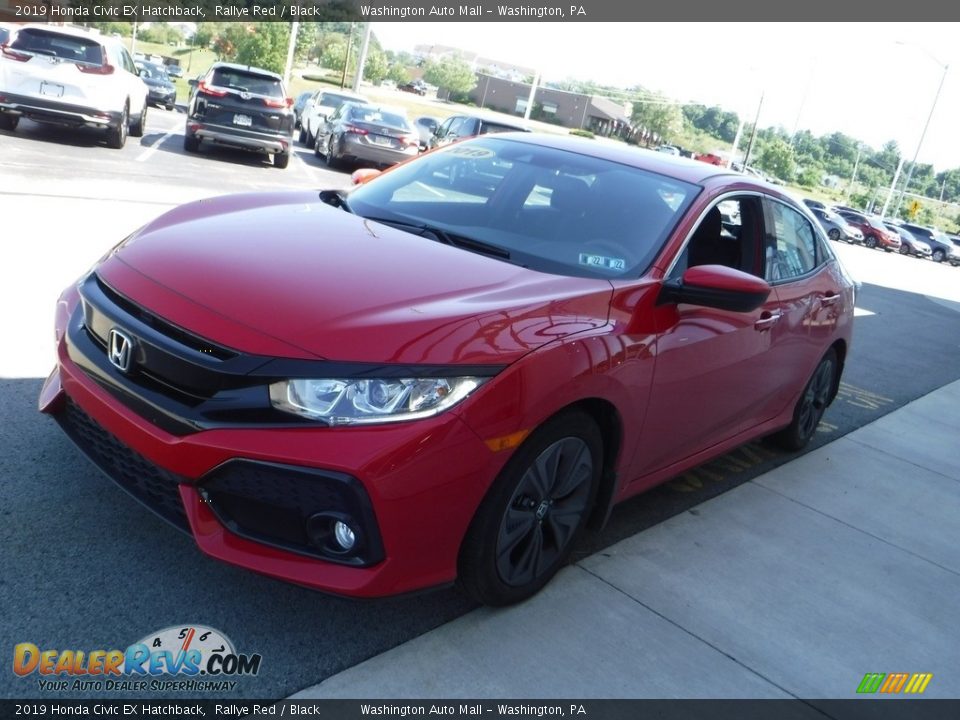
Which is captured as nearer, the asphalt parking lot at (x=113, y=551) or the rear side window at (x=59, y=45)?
the asphalt parking lot at (x=113, y=551)

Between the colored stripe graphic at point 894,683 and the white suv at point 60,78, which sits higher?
the white suv at point 60,78

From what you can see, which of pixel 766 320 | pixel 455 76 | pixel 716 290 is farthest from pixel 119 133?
pixel 455 76

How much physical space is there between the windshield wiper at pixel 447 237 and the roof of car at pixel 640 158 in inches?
38.2

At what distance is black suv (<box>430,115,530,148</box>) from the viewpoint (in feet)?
65.4

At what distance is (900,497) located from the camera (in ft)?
18.5

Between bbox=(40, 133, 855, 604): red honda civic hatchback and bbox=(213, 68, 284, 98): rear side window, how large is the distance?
501 inches

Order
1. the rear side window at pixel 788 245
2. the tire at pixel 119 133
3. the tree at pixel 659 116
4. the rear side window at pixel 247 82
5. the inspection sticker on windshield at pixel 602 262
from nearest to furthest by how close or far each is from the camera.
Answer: the inspection sticker on windshield at pixel 602 262 → the rear side window at pixel 788 245 → the tire at pixel 119 133 → the rear side window at pixel 247 82 → the tree at pixel 659 116

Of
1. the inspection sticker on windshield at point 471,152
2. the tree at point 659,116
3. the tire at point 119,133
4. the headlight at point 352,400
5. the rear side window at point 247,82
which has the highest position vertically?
the tree at point 659,116

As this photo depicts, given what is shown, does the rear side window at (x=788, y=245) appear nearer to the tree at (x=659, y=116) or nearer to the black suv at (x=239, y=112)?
the black suv at (x=239, y=112)

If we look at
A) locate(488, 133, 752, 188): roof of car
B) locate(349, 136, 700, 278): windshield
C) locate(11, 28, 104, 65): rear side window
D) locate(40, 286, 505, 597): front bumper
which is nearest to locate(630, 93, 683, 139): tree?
locate(11, 28, 104, 65): rear side window

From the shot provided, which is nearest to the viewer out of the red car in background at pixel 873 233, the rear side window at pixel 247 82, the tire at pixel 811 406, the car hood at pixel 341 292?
the car hood at pixel 341 292

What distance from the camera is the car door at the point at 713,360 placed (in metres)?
3.77

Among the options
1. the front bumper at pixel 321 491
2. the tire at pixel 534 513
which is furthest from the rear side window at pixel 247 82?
the front bumper at pixel 321 491

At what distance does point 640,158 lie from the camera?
14.7 feet
